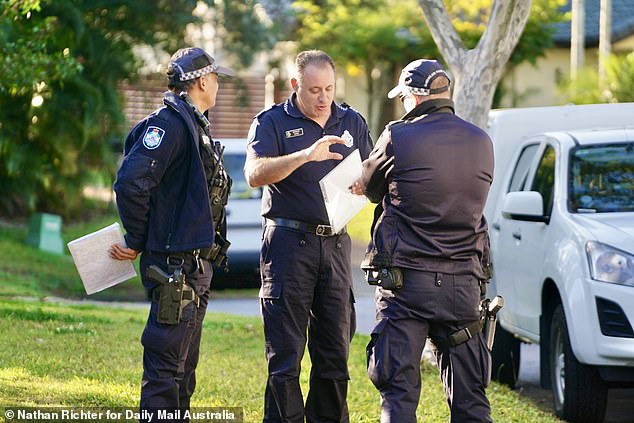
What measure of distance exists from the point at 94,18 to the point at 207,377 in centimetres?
1304

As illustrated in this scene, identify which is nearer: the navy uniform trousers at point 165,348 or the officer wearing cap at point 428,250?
Answer: the officer wearing cap at point 428,250

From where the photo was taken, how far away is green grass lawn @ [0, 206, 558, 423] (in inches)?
281

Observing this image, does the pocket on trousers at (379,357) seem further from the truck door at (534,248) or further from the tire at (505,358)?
the tire at (505,358)

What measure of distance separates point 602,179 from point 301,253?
2828 millimetres

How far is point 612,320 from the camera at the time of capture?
6.90 m

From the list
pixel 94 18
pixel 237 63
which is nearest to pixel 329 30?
pixel 237 63

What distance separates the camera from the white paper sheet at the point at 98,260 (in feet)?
18.8

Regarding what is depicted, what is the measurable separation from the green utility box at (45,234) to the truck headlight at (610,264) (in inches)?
509

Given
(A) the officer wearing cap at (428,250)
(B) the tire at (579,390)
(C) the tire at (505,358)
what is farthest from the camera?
(C) the tire at (505,358)

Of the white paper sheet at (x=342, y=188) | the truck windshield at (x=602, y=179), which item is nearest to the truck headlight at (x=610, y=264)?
the truck windshield at (x=602, y=179)

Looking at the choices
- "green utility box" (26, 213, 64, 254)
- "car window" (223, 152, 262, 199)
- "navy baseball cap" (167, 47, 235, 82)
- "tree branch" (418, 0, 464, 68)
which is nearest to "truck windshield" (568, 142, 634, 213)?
"tree branch" (418, 0, 464, 68)

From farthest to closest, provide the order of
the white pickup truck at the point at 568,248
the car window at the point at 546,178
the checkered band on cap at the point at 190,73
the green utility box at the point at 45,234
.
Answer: the green utility box at the point at 45,234 < the car window at the point at 546,178 < the white pickup truck at the point at 568,248 < the checkered band on cap at the point at 190,73

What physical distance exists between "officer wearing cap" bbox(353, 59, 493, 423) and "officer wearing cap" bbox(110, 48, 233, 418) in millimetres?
830

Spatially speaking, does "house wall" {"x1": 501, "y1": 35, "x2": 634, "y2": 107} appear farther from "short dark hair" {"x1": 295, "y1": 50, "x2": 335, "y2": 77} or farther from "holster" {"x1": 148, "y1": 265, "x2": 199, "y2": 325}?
"holster" {"x1": 148, "y1": 265, "x2": 199, "y2": 325}
